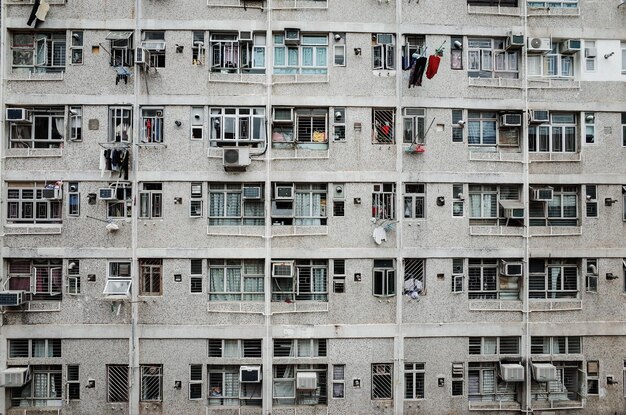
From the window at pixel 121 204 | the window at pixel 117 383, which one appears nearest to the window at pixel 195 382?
the window at pixel 117 383

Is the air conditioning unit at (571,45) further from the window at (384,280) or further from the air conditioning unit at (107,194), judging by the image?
the air conditioning unit at (107,194)

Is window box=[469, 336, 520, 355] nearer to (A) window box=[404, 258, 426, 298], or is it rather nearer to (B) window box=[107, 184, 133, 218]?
(A) window box=[404, 258, 426, 298]

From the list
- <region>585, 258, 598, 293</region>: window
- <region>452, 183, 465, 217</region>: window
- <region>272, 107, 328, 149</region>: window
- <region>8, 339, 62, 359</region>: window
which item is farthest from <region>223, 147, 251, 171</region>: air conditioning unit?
<region>585, 258, 598, 293</region>: window

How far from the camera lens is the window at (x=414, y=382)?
11.0 metres

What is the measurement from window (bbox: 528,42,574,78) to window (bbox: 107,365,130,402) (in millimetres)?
12923

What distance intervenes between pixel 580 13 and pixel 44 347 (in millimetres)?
16125

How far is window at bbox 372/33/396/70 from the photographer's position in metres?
11.1

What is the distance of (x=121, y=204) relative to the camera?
35.9 ft

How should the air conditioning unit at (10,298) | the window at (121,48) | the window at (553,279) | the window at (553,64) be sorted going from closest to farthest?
the air conditioning unit at (10,298)
the window at (121,48)
the window at (553,279)
the window at (553,64)

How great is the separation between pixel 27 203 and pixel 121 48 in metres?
4.55

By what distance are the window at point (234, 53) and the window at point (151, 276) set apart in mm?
5109

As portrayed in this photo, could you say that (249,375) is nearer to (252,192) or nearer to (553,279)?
(252,192)

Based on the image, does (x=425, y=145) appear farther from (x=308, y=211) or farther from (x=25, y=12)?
(x=25, y=12)

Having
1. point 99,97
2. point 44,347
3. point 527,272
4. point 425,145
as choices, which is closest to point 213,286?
point 44,347
